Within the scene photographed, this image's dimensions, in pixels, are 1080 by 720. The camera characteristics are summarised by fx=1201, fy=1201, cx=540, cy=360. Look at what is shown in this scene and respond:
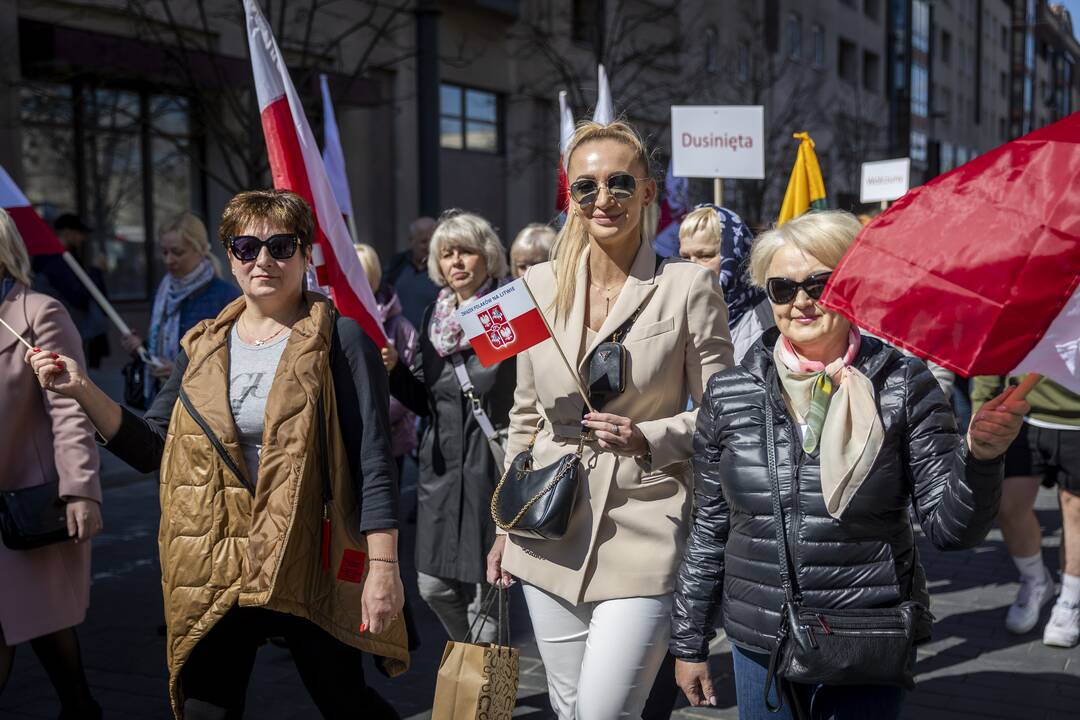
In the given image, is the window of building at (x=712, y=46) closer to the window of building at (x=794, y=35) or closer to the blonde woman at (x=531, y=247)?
the window of building at (x=794, y=35)

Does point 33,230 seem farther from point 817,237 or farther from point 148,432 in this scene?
point 817,237

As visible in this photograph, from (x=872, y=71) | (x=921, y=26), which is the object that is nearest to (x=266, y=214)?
(x=872, y=71)

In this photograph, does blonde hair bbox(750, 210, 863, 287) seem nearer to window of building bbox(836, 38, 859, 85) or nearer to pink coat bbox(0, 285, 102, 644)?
pink coat bbox(0, 285, 102, 644)

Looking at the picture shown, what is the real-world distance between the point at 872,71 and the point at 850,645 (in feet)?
155

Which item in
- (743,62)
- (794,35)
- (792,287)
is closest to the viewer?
(792,287)

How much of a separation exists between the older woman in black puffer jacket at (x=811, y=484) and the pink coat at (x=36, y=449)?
2150mm

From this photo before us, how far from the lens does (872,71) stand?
46531 mm

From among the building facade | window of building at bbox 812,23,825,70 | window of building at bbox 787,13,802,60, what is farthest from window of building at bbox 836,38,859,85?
window of building at bbox 787,13,802,60

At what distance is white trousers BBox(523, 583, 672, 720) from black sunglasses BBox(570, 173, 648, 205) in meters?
1.08

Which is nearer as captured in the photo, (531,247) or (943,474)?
(943,474)

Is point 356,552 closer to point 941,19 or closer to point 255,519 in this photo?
point 255,519

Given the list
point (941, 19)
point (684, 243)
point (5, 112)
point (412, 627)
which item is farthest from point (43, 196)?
point (941, 19)

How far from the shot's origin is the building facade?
1319 cm

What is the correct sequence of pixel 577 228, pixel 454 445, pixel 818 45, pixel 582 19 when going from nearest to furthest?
pixel 577 228 < pixel 454 445 < pixel 582 19 < pixel 818 45
